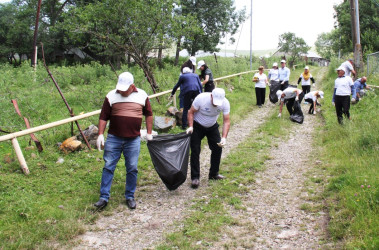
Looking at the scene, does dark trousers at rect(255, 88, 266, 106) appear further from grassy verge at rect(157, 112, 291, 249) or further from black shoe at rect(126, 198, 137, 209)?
black shoe at rect(126, 198, 137, 209)

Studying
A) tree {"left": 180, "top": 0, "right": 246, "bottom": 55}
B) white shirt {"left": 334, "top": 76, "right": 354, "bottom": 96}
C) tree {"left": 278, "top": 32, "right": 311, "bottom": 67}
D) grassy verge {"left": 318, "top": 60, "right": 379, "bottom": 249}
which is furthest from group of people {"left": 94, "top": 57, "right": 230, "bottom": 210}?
tree {"left": 278, "top": 32, "right": 311, "bottom": 67}

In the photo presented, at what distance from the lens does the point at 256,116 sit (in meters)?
10.2

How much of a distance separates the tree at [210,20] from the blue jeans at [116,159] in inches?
878

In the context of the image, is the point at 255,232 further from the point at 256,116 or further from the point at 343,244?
the point at 256,116

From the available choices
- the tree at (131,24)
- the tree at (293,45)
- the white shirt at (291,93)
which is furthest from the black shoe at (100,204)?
the tree at (293,45)

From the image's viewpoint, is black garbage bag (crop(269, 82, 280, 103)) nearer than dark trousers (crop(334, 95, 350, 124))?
No

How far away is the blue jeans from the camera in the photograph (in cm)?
404

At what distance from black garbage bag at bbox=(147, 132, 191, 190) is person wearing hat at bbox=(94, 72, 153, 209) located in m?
0.33

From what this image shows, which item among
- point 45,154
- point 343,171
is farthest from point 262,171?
point 45,154

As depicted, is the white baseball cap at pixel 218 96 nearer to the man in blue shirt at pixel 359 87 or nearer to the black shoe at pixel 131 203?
the black shoe at pixel 131 203

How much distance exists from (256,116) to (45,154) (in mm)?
6726

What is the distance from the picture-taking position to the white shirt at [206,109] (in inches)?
182

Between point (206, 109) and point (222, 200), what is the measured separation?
1.33 m

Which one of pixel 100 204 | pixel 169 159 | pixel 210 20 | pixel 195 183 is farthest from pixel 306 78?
pixel 210 20
